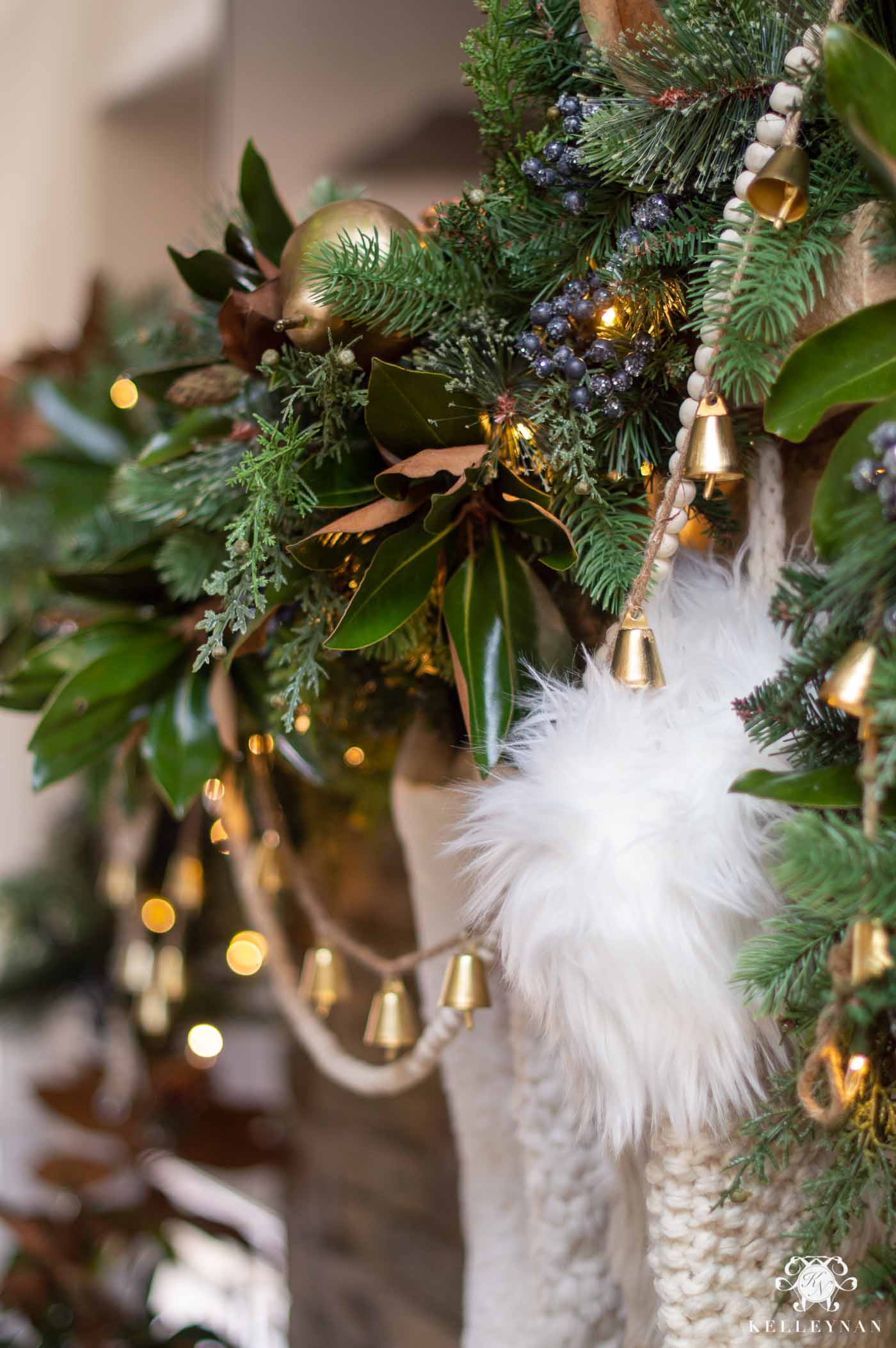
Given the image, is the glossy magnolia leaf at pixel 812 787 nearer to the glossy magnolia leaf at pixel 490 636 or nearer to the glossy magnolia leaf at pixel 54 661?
the glossy magnolia leaf at pixel 490 636

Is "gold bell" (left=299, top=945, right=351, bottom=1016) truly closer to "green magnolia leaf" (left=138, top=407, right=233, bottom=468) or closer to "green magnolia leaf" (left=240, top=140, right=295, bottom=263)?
"green magnolia leaf" (left=138, top=407, right=233, bottom=468)

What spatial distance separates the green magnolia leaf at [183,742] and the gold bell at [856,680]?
0.41m

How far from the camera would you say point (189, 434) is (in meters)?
0.60

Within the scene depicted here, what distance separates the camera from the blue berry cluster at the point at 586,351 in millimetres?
453

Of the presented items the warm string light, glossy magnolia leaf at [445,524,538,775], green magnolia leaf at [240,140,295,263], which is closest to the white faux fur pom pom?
glossy magnolia leaf at [445,524,538,775]

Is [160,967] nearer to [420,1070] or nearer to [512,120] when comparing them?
[420,1070]

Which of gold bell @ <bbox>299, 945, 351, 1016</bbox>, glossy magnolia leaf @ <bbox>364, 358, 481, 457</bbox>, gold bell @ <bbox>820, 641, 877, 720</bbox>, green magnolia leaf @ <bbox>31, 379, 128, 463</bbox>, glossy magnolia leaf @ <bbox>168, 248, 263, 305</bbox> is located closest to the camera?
gold bell @ <bbox>820, 641, 877, 720</bbox>

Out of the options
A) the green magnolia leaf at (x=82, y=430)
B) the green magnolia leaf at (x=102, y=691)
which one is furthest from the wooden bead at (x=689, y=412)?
the green magnolia leaf at (x=82, y=430)

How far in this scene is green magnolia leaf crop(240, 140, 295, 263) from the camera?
58 centimetres

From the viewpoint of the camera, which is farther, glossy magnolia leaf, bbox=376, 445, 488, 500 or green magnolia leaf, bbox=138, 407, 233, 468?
green magnolia leaf, bbox=138, 407, 233, 468

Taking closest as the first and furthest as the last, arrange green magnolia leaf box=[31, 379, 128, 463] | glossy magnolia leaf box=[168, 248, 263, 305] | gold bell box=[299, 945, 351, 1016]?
glossy magnolia leaf box=[168, 248, 263, 305] → gold bell box=[299, 945, 351, 1016] → green magnolia leaf box=[31, 379, 128, 463]

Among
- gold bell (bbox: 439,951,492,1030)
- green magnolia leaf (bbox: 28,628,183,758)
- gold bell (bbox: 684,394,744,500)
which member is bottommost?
gold bell (bbox: 439,951,492,1030)

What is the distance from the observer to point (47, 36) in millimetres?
1241

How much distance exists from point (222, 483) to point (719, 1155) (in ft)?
1.41
